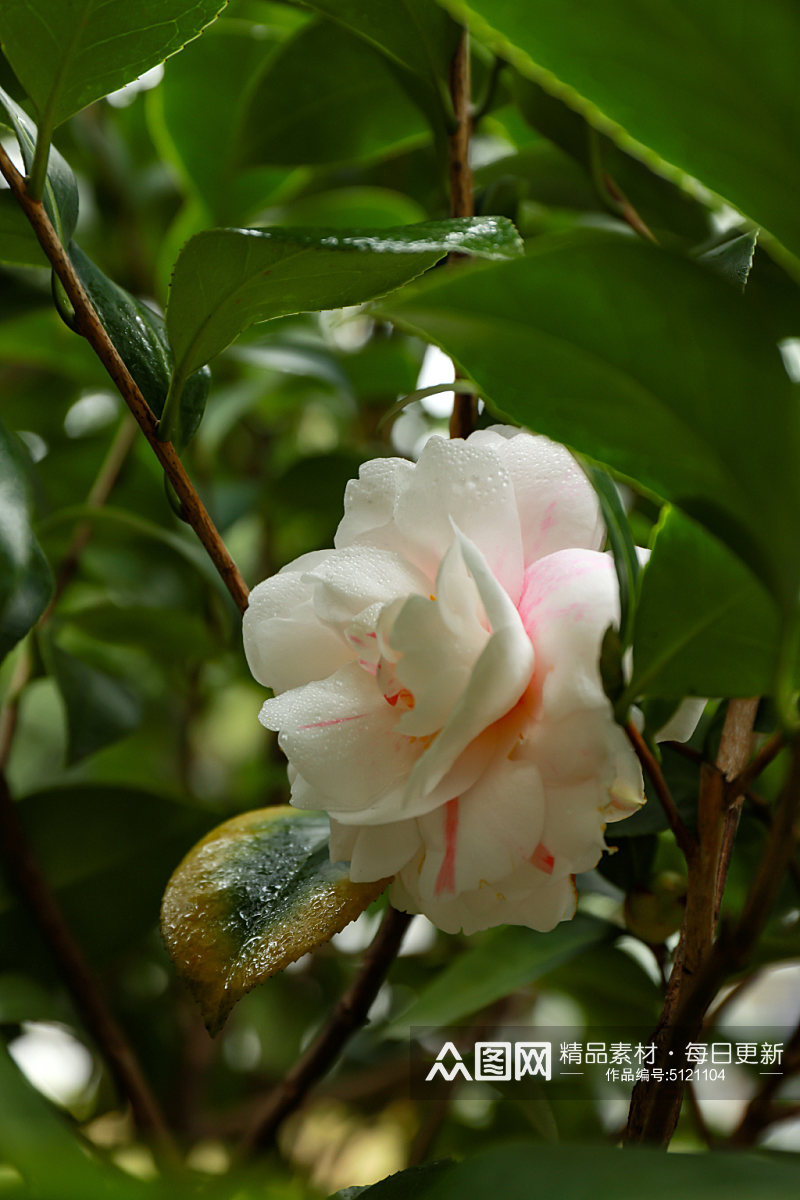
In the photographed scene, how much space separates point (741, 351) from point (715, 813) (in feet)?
0.55

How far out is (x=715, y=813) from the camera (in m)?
0.34

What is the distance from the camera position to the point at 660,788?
0.34 meters

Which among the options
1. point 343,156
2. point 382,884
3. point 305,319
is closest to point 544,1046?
point 382,884

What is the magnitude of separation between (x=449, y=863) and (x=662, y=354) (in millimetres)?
170

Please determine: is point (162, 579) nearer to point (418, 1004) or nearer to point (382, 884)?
point (418, 1004)

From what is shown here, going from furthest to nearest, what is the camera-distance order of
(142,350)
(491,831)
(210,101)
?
(210,101) → (142,350) → (491,831)

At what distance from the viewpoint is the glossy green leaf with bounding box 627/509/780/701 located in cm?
30

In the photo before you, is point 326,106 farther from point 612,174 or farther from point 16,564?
point 16,564

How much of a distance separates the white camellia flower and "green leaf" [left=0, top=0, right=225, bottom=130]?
0.65 ft

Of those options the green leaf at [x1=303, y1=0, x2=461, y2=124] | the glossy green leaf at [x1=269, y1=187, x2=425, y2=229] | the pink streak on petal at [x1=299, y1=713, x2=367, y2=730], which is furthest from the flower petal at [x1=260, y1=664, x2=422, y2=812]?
the glossy green leaf at [x1=269, y1=187, x2=425, y2=229]

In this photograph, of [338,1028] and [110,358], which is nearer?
[110,358]

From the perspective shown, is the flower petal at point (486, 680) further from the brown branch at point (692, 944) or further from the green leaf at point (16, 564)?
the green leaf at point (16, 564)

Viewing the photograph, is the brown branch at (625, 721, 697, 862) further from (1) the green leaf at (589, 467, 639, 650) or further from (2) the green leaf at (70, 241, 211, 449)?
(2) the green leaf at (70, 241, 211, 449)

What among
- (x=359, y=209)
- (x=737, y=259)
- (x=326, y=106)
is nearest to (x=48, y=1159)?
(x=737, y=259)
